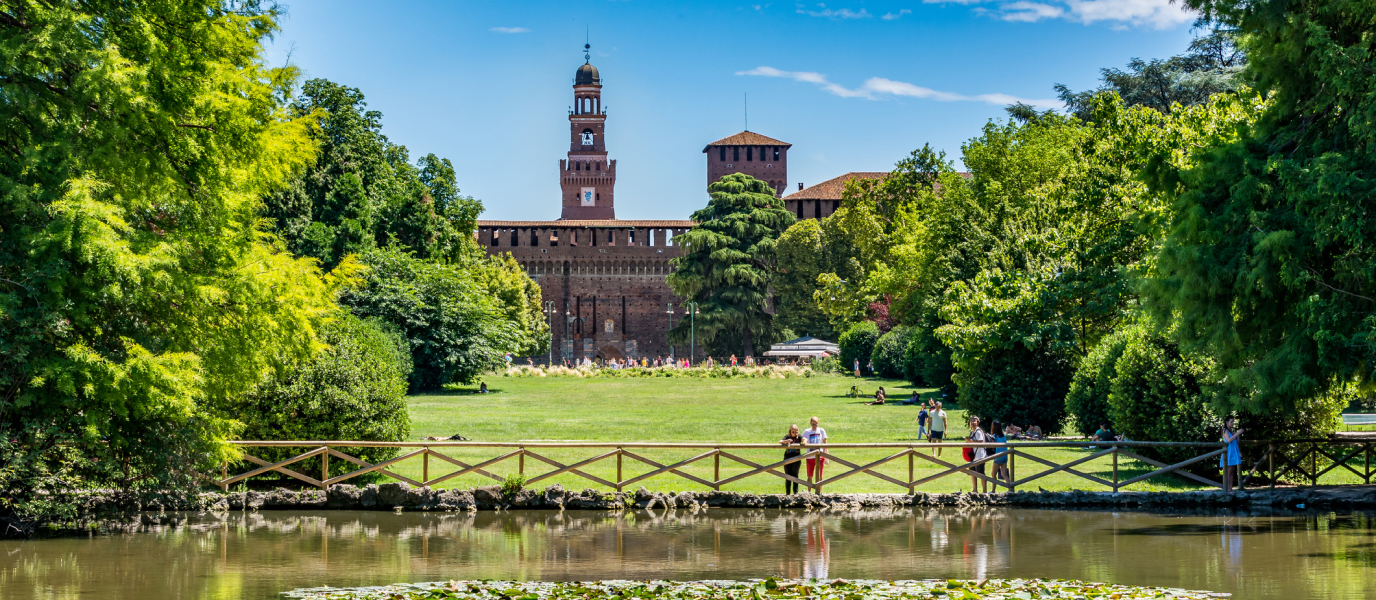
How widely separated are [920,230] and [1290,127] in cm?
2330

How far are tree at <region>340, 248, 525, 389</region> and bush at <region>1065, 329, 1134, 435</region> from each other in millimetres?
20389

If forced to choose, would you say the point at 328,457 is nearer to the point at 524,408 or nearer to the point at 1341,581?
the point at 1341,581

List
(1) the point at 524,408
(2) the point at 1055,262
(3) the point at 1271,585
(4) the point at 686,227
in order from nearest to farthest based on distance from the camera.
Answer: (3) the point at 1271,585
(2) the point at 1055,262
(1) the point at 524,408
(4) the point at 686,227

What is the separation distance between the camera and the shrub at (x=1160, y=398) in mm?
15867

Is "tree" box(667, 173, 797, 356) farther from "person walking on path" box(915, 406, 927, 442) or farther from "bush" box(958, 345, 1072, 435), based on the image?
"person walking on path" box(915, 406, 927, 442)

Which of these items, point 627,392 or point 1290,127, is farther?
point 627,392

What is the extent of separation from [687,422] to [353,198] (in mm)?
12494

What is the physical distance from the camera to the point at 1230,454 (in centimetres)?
1434

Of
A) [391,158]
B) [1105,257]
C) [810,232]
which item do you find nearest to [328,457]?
[1105,257]

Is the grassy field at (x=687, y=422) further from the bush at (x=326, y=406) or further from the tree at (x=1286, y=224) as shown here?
the tree at (x=1286, y=224)

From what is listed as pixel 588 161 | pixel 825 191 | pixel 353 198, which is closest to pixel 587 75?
pixel 588 161

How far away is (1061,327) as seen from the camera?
70.6 feet

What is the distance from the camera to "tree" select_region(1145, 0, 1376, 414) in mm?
11688

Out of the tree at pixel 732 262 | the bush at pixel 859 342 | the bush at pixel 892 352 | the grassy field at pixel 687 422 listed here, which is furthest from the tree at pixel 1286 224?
the tree at pixel 732 262
